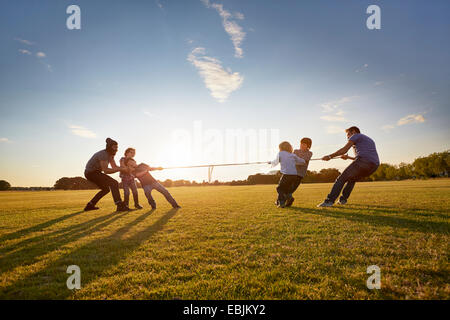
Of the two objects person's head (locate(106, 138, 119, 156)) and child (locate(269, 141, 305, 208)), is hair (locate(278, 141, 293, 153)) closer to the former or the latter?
child (locate(269, 141, 305, 208))

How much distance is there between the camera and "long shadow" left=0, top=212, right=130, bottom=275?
337 cm

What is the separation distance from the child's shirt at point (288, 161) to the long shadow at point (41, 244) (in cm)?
625

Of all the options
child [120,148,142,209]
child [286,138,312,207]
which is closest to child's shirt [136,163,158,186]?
child [120,148,142,209]

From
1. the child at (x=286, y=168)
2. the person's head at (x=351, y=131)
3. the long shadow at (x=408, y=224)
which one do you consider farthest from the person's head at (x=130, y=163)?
the person's head at (x=351, y=131)

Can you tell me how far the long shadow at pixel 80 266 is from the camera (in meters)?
2.38

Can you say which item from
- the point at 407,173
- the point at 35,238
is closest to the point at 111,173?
the point at 35,238

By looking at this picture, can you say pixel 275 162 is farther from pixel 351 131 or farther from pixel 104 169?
pixel 104 169

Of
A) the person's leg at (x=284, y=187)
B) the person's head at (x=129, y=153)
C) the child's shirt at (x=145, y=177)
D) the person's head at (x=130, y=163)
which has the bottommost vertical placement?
the person's leg at (x=284, y=187)

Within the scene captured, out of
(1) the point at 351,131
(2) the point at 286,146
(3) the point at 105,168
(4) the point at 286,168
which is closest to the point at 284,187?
(4) the point at 286,168

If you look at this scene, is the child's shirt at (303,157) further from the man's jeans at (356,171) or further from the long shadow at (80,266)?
the long shadow at (80,266)

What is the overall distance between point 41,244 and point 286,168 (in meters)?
7.30

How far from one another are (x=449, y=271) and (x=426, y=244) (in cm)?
115

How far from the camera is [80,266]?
3082 mm
